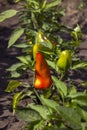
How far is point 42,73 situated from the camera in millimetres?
1788

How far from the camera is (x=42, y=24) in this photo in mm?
2336

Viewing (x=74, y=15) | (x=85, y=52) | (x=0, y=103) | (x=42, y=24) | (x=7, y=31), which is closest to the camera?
(x=42, y=24)

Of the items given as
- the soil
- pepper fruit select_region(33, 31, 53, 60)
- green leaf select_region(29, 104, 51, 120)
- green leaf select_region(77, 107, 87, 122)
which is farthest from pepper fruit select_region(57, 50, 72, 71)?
the soil

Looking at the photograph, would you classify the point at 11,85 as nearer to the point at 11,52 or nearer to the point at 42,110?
the point at 42,110

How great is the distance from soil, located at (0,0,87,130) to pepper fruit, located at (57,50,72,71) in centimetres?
105

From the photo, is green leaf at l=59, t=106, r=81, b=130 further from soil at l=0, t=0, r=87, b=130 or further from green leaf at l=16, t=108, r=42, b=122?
soil at l=0, t=0, r=87, b=130

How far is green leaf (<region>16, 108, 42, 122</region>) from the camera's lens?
1.25 metres

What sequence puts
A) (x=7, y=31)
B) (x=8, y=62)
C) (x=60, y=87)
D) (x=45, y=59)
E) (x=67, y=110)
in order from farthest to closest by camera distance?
(x=7, y=31) < (x=8, y=62) < (x=45, y=59) < (x=60, y=87) < (x=67, y=110)

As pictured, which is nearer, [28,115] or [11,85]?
[28,115]

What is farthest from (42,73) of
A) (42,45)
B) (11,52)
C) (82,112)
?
(11,52)

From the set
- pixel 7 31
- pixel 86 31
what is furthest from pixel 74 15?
pixel 7 31

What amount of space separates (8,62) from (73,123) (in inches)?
115

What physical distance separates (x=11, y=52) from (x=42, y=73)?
95.3 inches

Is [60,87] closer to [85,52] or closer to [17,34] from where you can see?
[17,34]
